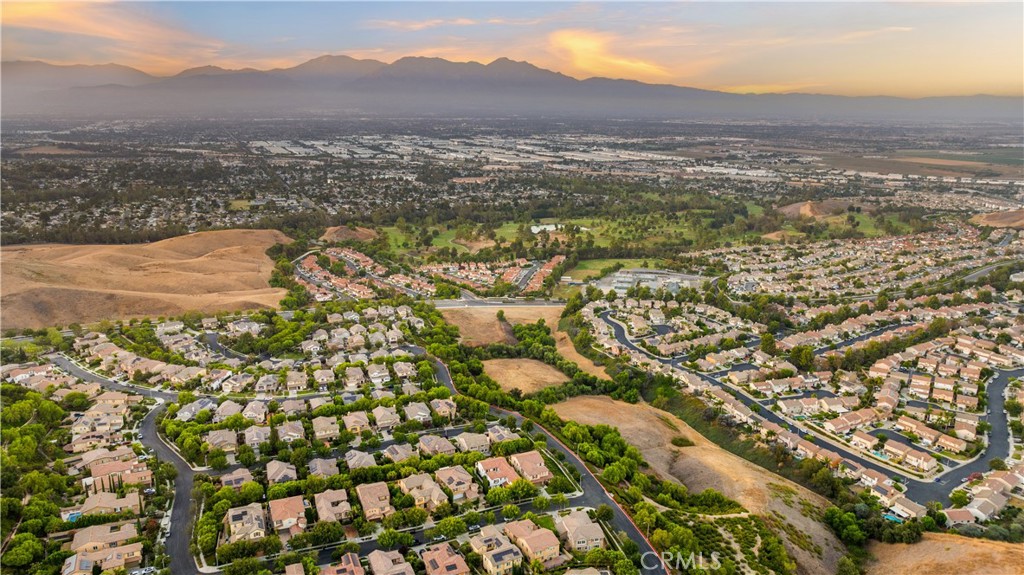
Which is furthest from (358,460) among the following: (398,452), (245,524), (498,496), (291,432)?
(498,496)

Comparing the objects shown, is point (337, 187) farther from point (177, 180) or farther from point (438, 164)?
point (438, 164)

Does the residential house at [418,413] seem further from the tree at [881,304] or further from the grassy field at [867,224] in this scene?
the grassy field at [867,224]

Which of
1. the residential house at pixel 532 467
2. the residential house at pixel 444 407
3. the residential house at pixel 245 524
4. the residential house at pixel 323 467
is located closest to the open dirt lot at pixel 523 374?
the residential house at pixel 444 407

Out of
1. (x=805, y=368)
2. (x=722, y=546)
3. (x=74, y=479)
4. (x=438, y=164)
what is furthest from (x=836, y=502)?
(x=438, y=164)

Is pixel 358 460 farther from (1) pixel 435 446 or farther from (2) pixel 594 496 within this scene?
(2) pixel 594 496

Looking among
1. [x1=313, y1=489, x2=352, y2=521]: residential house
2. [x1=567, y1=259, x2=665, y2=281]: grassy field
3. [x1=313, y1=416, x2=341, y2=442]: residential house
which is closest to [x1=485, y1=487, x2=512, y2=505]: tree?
[x1=313, y1=489, x2=352, y2=521]: residential house
